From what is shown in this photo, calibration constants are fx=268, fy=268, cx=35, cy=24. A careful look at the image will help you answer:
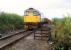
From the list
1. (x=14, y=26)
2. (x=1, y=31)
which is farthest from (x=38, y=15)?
(x=1, y=31)

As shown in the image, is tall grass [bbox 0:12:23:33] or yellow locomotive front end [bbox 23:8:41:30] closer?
tall grass [bbox 0:12:23:33]

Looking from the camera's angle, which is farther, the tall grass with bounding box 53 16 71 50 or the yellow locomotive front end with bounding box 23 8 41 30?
the yellow locomotive front end with bounding box 23 8 41 30

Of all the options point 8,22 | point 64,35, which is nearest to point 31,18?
point 8,22

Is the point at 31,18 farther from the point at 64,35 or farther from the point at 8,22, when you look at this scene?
the point at 64,35

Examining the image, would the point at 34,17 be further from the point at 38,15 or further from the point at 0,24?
the point at 0,24

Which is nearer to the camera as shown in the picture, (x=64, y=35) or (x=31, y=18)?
(x=64, y=35)

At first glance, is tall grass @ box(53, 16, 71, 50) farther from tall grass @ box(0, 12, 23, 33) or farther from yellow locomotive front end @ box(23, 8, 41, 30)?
yellow locomotive front end @ box(23, 8, 41, 30)

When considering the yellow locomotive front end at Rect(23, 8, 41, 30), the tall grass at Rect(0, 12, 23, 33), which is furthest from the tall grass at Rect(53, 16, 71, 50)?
the yellow locomotive front end at Rect(23, 8, 41, 30)

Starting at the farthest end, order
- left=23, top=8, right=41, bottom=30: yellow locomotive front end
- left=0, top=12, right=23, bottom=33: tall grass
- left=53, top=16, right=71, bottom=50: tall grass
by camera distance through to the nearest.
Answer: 1. left=23, top=8, right=41, bottom=30: yellow locomotive front end
2. left=0, top=12, right=23, bottom=33: tall grass
3. left=53, top=16, right=71, bottom=50: tall grass

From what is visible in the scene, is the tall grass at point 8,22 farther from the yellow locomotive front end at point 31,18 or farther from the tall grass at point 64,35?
the tall grass at point 64,35

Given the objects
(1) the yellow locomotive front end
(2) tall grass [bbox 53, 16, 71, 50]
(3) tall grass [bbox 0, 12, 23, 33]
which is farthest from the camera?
(1) the yellow locomotive front end

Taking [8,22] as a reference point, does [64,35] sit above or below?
above

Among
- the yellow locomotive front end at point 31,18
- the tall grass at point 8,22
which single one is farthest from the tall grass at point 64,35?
the yellow locomotive front end at point 31,18

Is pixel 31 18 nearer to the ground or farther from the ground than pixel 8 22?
farther from the ground
